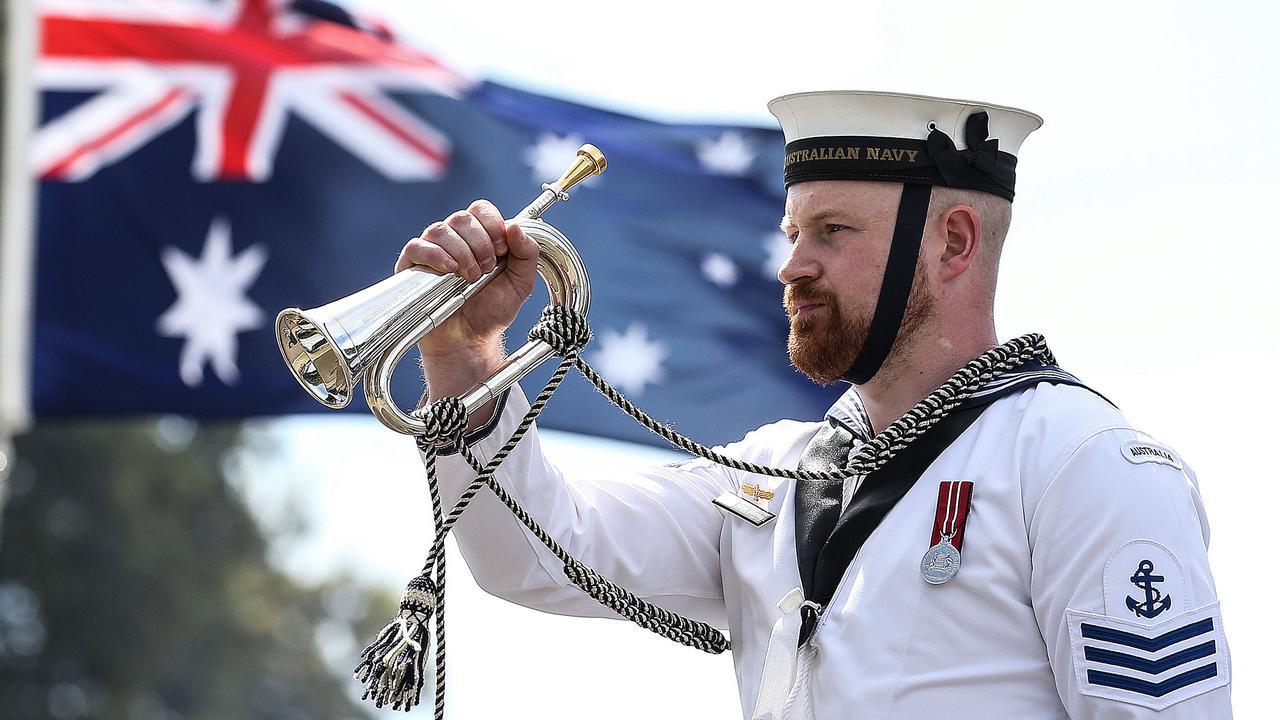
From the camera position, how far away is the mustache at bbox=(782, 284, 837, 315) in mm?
4137

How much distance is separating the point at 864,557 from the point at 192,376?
13.3 ft

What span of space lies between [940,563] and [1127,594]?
0.40 metres

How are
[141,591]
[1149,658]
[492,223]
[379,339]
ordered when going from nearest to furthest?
[1149,658], [379,339], [492,223], [141,591]

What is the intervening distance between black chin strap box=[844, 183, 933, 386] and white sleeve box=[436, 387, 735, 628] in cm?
60

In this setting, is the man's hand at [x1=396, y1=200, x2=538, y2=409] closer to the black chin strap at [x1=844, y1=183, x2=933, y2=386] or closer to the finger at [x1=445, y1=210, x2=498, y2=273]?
the finger at [x1=445, y1=210, x2=498, y2=273]

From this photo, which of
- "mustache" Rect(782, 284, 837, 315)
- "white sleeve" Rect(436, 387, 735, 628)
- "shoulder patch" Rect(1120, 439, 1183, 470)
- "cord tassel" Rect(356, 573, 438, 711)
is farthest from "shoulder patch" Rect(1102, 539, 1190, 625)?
"cord tassel" Rect(356, 573, 438, 711)

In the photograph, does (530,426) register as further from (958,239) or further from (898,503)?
(958,239)

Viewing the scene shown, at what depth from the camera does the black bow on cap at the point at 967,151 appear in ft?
13.8

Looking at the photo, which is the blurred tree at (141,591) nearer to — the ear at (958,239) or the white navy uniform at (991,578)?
the white navy uniform at (991,578)

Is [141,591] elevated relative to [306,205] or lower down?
elevated

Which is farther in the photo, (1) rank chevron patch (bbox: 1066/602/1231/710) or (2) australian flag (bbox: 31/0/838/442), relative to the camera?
(2) australian flag (bbox: 31/0/838/442)

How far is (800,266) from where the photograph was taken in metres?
4.16

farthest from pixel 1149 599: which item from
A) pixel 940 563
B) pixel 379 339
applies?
pixel 379 339

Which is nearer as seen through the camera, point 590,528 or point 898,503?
point 898,503
